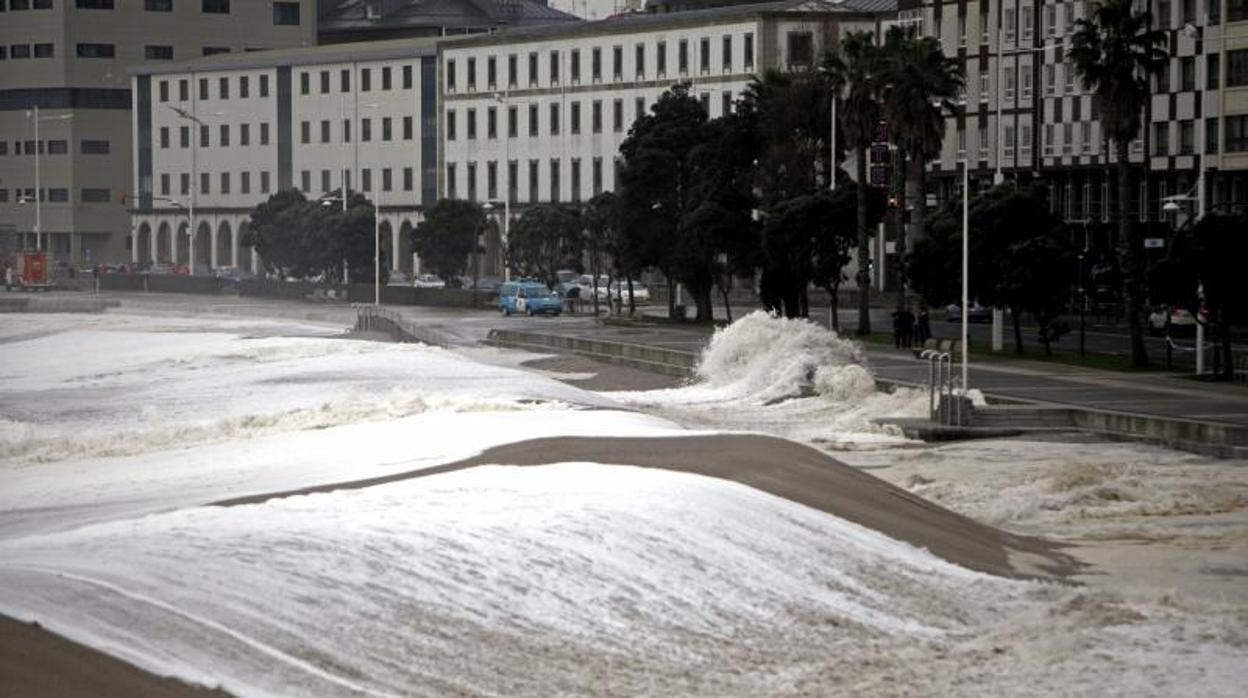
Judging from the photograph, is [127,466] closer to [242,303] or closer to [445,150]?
[242,303]

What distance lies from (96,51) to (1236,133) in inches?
4635

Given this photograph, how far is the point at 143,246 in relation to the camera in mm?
193875

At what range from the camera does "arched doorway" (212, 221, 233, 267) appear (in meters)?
187

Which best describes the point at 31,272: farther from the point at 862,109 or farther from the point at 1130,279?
the point at 1130,279

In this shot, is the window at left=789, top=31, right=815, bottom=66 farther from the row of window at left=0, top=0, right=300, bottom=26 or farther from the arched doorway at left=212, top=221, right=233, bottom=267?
the row of window at left=0, top=0, right=300, bottom=26

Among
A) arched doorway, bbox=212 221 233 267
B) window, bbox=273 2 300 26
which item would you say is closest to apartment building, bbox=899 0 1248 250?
arched doorway, bbox=212 221 233 267

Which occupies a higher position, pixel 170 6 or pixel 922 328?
pixel 170 6

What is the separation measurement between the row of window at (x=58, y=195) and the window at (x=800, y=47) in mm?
77624

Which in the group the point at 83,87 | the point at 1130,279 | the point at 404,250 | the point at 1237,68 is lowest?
the point at 1130,279

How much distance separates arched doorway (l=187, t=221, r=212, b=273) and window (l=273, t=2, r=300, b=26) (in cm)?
2144

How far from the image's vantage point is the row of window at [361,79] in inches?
6786

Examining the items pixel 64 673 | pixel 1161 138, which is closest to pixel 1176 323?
pixel 1161 138

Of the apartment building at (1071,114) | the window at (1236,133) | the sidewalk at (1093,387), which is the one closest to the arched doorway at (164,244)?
the apartment building at (1071,114)

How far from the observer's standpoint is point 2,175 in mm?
196750
